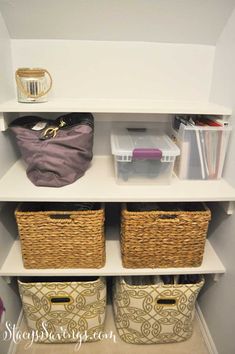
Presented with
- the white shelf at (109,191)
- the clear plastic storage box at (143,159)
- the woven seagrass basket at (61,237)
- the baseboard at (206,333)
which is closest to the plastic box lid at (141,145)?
the clear plastic storage box at (143,159)

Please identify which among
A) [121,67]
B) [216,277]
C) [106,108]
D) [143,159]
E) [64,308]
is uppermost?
[121,67]

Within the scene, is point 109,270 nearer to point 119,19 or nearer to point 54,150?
point 54,150

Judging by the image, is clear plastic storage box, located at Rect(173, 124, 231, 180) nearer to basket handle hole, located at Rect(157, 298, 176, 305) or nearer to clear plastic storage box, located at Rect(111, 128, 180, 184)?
clear plastic storage box, located at Rect(111, 128, 180, 184)

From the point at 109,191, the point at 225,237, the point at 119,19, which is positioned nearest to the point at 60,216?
the point at 109,191

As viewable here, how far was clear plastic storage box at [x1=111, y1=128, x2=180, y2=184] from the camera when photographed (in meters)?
0.97

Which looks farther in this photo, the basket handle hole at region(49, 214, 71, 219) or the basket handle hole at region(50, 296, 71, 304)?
the basket handle hole at region(50, 296, 71, 304)

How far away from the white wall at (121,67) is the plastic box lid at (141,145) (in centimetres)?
18

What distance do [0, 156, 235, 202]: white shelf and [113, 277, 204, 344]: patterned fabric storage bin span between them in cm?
41

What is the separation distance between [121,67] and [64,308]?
110 cm

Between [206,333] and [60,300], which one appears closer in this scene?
[60,300]

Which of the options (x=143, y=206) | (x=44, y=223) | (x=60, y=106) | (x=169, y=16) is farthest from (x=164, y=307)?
(x=169, y=16)

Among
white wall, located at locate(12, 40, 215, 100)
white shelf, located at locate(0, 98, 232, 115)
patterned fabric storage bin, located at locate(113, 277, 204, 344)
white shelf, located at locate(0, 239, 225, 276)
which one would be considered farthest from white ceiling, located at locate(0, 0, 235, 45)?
patterned fabric storage bin, located at locate(113, 277, 204, 344)

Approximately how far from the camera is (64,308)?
1.14 meters

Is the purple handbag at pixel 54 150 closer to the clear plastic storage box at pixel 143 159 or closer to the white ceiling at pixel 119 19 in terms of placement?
the clear plastic storage box at pixel 143 159
